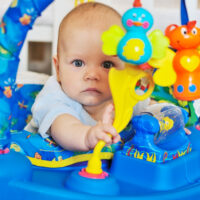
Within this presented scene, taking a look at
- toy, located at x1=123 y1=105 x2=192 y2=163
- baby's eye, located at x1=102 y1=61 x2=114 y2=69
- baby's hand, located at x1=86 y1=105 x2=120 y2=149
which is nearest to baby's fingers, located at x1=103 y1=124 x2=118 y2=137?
baby's hand, located at x1=86 y1=105 x2=120 y2=149

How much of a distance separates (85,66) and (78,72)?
0.05ft

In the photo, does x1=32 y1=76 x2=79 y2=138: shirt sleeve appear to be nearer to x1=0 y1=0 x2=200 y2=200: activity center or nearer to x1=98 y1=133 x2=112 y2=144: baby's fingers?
x1=0 y1=0 x2=200 y2=200: activity center

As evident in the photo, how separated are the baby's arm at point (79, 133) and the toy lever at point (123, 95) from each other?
0.04 feet

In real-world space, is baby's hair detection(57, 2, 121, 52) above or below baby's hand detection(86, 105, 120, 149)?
above

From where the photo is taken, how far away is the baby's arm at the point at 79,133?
476 mm

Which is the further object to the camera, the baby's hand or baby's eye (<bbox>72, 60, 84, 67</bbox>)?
baby's eye (<bbox>72, 60, 84, 67</bbox>)

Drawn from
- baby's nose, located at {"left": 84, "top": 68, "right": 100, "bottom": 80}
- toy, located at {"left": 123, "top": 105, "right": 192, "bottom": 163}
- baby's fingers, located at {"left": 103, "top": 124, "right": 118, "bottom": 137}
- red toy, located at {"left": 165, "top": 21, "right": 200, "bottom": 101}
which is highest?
red toy, located at {"left": 165, "top": 21, "right": 200, "bottom": 101}

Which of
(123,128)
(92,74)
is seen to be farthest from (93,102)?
(123,128)

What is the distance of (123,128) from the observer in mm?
494

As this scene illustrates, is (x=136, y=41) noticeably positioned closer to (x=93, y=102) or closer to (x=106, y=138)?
(x=106, y=138)

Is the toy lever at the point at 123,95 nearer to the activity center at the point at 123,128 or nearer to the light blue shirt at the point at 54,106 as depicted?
the activity center at the point at 123,128

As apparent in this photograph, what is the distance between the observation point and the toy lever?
48 cm

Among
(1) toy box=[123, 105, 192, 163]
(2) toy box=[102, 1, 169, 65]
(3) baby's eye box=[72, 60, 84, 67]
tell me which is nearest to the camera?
(2) toy box=[102, 1, 169, 65]

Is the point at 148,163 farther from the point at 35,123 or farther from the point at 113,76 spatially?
the point at 35,123
